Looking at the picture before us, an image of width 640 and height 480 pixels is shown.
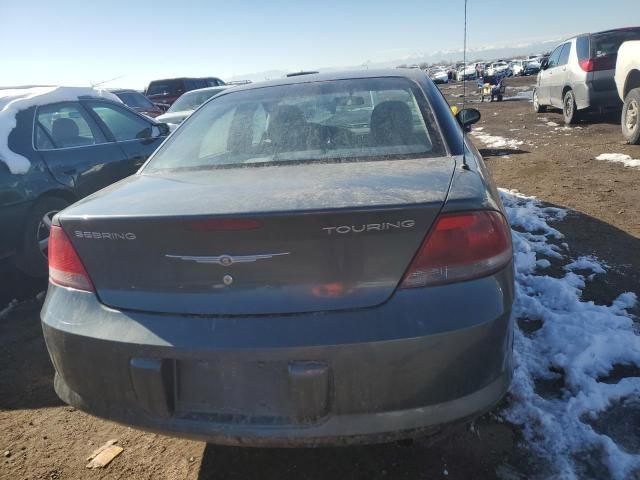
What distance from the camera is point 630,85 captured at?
7.68 m

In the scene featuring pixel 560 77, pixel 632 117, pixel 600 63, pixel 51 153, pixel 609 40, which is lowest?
pixel 632 117

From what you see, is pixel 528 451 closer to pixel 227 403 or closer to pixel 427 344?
pixel 427 344

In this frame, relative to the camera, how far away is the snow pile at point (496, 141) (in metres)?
9.43

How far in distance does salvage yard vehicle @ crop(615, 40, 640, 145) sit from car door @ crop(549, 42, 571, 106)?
312 cm

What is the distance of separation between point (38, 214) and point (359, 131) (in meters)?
3.04

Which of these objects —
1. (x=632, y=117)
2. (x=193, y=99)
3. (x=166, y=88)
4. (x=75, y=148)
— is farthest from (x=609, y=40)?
(x=166, y=88)

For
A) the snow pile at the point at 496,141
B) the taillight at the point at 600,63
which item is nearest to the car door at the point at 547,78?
the taillight at the point at 600,63

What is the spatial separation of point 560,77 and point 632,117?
3.86 m

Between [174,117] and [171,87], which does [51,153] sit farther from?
[171,87]

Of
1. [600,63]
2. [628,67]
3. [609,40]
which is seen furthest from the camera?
[609,40]

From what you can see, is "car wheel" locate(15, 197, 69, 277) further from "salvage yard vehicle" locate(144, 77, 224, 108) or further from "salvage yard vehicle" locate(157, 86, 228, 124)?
"salvage yard vehicle" locate(144, 77, 224, 108)

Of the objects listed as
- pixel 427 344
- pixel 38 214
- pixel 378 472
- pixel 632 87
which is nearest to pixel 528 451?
pixel 378 472

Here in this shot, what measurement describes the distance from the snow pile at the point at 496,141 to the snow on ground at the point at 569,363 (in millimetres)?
6134

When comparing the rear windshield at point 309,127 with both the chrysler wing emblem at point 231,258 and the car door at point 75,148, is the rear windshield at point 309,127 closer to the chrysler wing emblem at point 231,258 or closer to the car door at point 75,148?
the chrysler wing emblem at point 231,258
